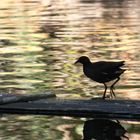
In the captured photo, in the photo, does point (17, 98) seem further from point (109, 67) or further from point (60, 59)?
point (60, 59)

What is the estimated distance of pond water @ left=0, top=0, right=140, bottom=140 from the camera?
9.34m

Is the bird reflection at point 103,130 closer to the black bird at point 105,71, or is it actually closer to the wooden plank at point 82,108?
the wooden plank at point 82,108

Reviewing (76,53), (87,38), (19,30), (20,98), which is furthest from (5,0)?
(20,98)

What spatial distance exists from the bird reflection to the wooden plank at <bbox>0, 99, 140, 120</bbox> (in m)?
0.17

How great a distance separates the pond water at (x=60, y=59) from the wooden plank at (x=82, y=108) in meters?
0.13

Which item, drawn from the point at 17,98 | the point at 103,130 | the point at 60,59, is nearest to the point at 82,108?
the point at 103,130

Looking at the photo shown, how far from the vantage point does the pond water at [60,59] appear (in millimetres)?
9336

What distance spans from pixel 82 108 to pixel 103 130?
0.76 meters

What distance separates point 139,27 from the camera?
27703 millimetres

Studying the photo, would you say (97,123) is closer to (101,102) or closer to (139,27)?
(101,102)

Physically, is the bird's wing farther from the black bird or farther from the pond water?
the pond water

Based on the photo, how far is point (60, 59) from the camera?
18.0 meters

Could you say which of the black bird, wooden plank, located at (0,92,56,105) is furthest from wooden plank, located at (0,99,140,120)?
the black bird

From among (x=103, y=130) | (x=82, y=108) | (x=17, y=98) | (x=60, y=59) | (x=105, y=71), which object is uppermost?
(x=105, y=71)
